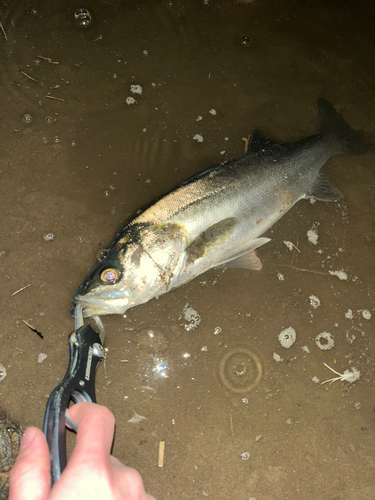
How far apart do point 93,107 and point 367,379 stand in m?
3.45

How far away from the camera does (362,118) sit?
3.69 metres

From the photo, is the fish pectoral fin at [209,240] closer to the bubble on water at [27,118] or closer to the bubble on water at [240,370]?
the bubble on water at [240,370]

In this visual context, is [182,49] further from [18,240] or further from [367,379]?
[367,379]

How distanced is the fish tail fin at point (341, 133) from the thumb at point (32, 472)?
327 centimetres

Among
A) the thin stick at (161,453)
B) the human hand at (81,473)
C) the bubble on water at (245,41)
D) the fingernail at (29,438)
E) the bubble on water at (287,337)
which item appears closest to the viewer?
the human hand at (81,473)

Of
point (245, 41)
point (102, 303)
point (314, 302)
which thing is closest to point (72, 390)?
point (102, 303)

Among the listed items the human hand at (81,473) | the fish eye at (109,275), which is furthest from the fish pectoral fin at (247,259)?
the human hand at (81,473)

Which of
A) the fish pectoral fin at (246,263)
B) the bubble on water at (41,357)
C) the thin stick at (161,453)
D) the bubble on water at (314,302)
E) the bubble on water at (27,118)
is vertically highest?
the bubble on water at (27,118)

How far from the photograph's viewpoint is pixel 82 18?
3480 mm

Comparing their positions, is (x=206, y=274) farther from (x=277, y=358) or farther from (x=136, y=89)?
(x=136, y=89)

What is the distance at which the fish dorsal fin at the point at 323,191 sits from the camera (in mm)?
3352

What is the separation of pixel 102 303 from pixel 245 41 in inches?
114

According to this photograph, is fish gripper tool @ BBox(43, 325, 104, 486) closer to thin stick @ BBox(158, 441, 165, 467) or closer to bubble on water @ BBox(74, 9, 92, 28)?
thin stick @ BBox(158, 441, 165, 467)

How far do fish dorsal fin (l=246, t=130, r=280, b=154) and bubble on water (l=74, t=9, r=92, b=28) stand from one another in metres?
1.88
